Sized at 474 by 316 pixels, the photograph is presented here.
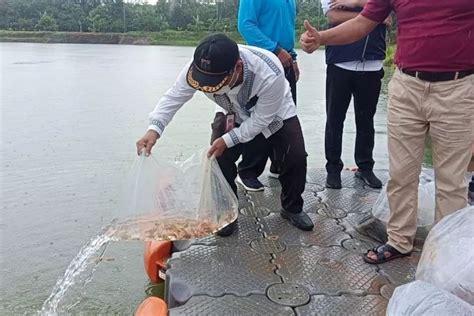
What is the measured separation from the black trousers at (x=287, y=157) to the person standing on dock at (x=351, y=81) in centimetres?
77

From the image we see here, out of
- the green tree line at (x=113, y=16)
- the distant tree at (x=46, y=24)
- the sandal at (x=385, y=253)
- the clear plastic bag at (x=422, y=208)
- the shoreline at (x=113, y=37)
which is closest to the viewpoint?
the sandal at (x=385, y=253)

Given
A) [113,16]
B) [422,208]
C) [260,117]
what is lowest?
[422,208]

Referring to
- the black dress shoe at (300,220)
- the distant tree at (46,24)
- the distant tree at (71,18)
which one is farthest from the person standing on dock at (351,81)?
the distant tree at (71,18)

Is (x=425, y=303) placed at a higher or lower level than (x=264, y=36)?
lower

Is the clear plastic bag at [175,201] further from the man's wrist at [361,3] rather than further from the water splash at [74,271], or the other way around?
the man's wrist at [361,3]

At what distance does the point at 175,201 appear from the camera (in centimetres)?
294

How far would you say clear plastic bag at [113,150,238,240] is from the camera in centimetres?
284

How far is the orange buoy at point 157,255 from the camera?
2877 mm

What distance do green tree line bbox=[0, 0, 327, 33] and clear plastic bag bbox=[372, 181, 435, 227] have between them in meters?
48.1

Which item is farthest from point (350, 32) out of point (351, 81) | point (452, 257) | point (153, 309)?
point (153, 309)

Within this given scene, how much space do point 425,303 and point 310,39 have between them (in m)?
1.42

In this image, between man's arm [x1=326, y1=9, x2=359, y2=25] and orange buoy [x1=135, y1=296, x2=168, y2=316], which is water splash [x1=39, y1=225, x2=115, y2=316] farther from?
man's arm [x1=326, y1=9, x2=359, y2=25]

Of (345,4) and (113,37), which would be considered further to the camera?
(113,37)

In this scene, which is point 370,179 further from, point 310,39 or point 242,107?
point 310,39
